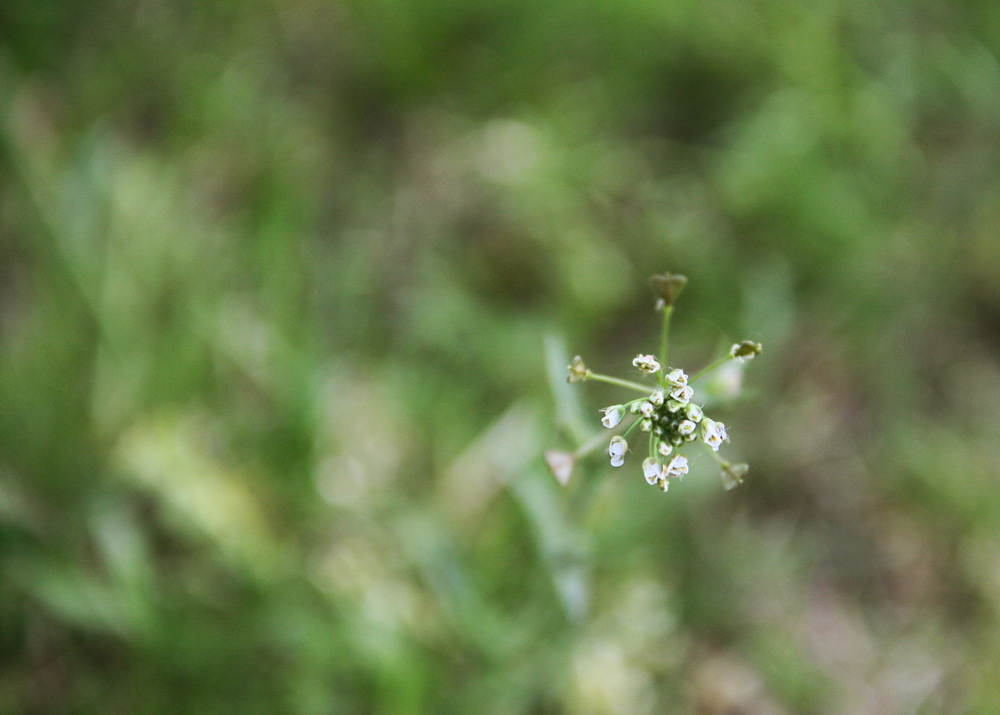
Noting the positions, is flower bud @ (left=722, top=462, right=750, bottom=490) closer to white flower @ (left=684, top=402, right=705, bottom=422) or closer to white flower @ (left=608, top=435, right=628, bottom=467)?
white flower @ (left=684, top=402, right=705, bottom=422)

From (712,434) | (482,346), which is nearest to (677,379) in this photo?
(712,434)

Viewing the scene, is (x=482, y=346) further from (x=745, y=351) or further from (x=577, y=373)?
(x=745, y=351)

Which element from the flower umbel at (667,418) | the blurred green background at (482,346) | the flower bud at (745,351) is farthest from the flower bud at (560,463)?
the flower bud at (745,351)

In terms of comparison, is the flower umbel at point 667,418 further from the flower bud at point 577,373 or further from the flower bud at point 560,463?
the flower bud at point 560,463

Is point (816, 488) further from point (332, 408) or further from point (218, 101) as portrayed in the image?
point (218, 101)

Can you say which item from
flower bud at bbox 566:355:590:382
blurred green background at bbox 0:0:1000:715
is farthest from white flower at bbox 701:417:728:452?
blurred green background at bbox 0:0:1000:715
